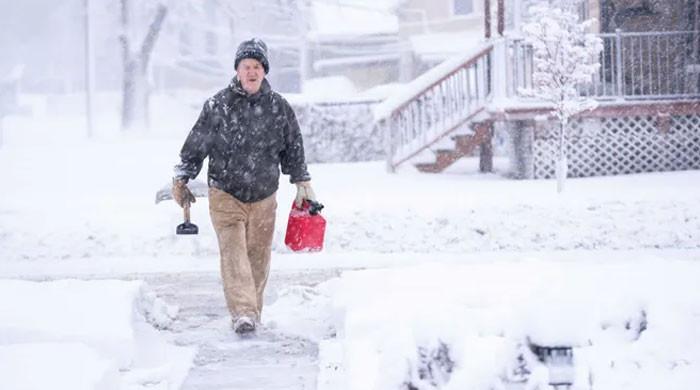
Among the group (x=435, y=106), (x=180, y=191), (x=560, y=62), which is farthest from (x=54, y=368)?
(x=435, y=106)

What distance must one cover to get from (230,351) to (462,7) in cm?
3711

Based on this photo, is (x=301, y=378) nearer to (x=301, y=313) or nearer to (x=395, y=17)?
(x=301, y=313)

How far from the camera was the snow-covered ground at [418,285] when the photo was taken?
4734 millimetres

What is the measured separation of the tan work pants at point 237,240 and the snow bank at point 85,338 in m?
0.53

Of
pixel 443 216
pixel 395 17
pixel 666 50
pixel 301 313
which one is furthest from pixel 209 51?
pixel 301 313

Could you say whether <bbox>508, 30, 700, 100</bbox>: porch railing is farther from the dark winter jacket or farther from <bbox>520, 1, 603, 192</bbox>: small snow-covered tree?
the dark winter jacket

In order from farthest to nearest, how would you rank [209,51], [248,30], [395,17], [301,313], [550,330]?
[209,51], [248,30], [395,17], [301,313], [550,330]

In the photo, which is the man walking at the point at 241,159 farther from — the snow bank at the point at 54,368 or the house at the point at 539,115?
the house at the point at 539,115

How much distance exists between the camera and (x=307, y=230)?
23.4ft

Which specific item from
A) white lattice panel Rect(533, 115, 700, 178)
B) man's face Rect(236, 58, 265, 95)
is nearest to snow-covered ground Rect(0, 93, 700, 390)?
white lattice panel Rect(533, 115, 700, 178)

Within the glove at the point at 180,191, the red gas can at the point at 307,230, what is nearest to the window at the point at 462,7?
the red gas can at the point at 307,230

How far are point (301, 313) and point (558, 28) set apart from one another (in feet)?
30.7

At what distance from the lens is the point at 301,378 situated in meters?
6.00

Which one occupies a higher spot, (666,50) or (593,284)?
(666,50)
